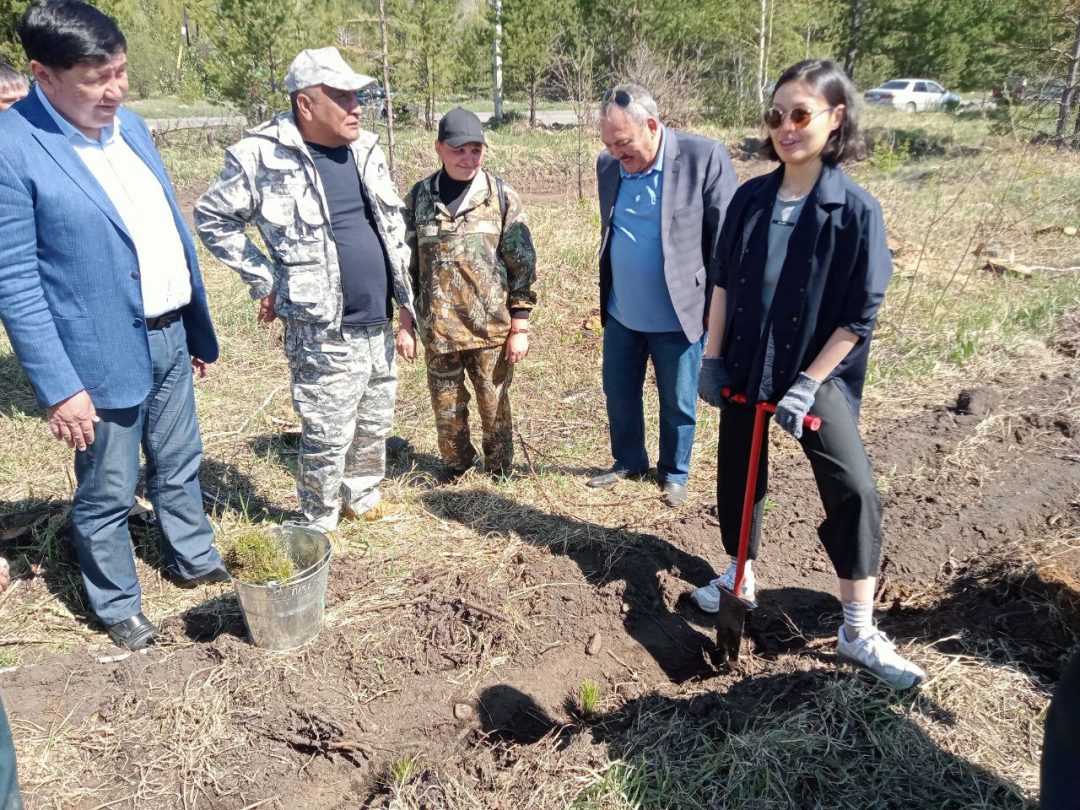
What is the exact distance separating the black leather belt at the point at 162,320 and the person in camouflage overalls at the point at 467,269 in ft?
3.78

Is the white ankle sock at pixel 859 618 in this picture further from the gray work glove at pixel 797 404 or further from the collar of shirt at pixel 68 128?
the collar of shirt at pixel 68 128

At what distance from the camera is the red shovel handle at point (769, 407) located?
2.53 metres

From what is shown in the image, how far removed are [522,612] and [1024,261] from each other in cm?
752

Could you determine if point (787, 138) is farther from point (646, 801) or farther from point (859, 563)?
point (646, 801)

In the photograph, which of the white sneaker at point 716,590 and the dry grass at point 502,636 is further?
the white sneaker at point 716,590

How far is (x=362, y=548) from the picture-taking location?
379 cm

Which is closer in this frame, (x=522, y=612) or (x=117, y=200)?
(x=117, y=200)

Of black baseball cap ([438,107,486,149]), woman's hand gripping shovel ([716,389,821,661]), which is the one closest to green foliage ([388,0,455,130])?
black baseball cap ([438,107,486,149])

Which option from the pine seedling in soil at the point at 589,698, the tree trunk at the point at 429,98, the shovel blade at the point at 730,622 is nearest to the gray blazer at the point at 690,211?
the shovel blade at the point at 730,622

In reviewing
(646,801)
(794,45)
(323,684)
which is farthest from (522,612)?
(794,45)

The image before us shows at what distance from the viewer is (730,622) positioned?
2.97m

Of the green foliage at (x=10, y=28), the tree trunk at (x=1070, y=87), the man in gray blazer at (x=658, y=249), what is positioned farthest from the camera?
the tree trunk at (x=1070, y=87)

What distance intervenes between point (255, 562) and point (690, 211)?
98.0 inches

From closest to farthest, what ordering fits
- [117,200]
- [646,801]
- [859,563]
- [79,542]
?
[646,801] < [859,563] < [117,200] < [79,542]
